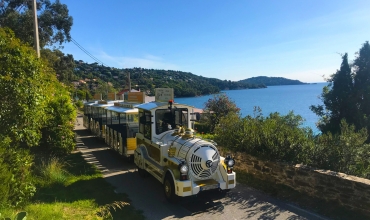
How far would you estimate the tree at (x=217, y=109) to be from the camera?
1919cm

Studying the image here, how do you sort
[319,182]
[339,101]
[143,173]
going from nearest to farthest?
[319,182]
[143,173]
[339,101]

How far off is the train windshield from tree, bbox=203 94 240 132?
11.0 metres

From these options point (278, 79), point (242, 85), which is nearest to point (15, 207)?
point (242, 85)

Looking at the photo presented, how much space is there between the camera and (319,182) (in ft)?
21.0

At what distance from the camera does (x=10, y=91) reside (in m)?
6.11

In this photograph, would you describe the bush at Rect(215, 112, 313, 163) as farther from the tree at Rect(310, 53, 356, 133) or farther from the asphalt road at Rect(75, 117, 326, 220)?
the tree at Rect(310, 53, 356, 133)

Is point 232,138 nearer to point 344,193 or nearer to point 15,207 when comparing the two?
point 344,193

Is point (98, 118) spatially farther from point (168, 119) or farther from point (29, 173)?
point (29, 173)

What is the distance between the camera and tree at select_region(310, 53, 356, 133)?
634 inches

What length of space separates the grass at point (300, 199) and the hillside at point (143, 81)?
4413 cm

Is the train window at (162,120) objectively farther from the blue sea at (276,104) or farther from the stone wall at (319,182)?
the blue sea at (276,104)

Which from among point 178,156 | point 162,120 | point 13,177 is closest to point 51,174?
point 13,177

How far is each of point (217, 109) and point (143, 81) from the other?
52.8 m

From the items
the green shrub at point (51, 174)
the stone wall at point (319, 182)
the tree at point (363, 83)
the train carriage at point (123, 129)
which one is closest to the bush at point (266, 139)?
the stone wall at point (319, 182)
